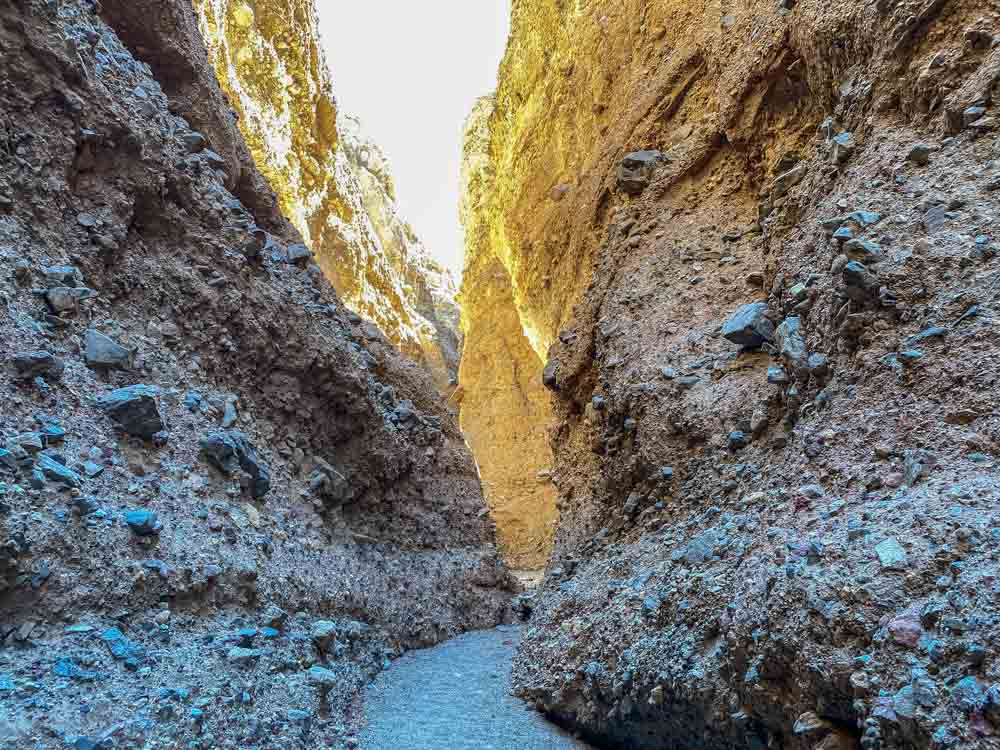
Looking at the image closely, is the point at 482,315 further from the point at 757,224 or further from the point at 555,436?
the point at 757,224

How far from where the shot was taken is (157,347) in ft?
17.9

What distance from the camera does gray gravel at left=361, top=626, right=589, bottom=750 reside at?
14.2ft

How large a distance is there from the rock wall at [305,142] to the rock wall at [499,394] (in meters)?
3.27

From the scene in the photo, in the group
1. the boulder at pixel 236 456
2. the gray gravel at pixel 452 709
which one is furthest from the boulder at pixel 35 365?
the gray gravel at pixel 452 709

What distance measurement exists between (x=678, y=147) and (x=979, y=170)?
419cm

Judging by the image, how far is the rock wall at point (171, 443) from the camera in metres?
3.30

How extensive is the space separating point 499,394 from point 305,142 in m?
10.4

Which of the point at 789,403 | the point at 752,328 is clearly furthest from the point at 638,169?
the point at 789,403

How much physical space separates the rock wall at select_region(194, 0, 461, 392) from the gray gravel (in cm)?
1497

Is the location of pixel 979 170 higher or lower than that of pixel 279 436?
lower

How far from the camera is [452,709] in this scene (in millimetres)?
5102

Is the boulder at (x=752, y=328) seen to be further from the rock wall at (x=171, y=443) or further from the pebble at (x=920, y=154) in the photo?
the rock wall at (x=171, y=443)

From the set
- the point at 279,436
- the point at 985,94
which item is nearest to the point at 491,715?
the point at 279,436

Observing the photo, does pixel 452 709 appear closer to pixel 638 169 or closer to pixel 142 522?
pixel 142 522
